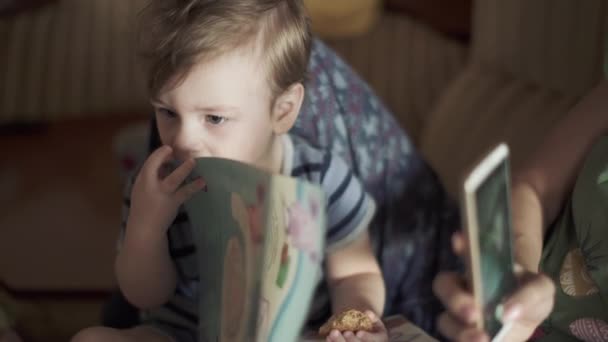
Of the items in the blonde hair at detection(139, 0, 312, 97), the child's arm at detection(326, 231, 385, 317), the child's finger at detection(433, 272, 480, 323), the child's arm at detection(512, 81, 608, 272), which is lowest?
the child's arm at detection(326, 231, 385, 317)

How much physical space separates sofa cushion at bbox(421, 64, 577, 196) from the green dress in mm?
315

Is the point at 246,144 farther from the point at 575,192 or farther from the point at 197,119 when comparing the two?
the point at 575,192

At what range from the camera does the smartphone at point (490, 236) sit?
705 mm

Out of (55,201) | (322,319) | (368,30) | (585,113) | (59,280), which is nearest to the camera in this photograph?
(585,113)

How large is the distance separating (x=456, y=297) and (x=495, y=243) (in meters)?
0.07

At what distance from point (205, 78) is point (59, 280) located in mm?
795

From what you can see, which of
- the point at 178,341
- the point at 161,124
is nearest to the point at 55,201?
the point at 178,341

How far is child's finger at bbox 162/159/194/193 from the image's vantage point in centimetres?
91

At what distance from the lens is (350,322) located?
930mm

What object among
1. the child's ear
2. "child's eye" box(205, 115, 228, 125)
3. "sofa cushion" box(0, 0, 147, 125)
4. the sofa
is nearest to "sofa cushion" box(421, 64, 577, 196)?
the sofa

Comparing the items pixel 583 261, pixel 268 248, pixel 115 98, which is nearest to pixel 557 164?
pixel 583 261

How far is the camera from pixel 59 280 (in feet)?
5.01

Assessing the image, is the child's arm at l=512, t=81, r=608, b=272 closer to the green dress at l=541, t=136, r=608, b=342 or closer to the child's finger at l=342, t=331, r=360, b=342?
the green dress at l=541, t=136, r=608, b=342

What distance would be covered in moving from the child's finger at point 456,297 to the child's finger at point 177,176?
0.99 feet
